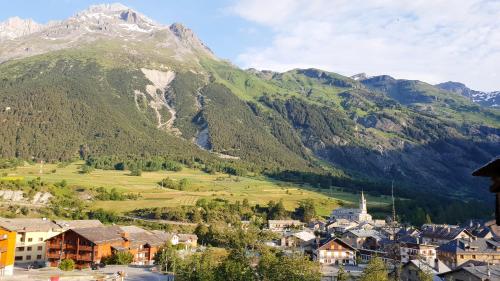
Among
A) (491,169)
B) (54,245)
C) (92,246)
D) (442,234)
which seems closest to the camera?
(491,169)

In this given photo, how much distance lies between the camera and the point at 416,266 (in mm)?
60438

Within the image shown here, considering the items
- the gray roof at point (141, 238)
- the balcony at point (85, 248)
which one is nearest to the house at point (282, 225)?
the gray roof at point (141, 238)

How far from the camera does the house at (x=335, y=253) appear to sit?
320 ft

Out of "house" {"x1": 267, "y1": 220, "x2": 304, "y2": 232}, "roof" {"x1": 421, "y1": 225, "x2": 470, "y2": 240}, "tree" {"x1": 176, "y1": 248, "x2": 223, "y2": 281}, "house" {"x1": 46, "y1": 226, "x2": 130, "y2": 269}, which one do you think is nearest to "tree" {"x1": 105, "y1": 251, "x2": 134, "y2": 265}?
"house" {"x1": 46, "y1": 226, "x2": 130, "y2": 269}

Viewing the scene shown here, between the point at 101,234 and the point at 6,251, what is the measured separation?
20.3 m

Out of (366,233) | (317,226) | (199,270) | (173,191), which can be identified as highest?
(173,191)

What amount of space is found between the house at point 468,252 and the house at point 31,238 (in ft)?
249

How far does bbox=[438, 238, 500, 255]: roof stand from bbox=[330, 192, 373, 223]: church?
201ft

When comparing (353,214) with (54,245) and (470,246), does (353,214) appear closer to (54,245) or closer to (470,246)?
(470,246)

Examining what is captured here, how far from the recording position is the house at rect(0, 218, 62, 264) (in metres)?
92.0

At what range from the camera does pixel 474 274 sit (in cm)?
5516

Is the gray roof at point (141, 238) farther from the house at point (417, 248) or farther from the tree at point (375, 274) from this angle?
the tree at point (375, 274)

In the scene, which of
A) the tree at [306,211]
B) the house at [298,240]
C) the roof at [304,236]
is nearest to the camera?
the house at [298,240]

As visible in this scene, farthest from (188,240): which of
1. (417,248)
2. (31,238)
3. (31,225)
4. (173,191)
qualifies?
(173,191)
